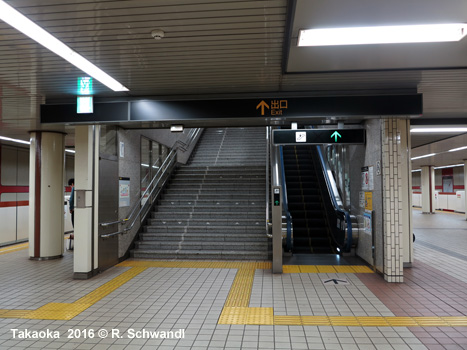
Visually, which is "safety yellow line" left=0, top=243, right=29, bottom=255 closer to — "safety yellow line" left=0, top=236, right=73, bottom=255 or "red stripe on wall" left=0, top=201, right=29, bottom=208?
"safety yellow line" left=0, top=236, right=73, bottom=255

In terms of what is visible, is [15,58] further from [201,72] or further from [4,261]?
[4,261]

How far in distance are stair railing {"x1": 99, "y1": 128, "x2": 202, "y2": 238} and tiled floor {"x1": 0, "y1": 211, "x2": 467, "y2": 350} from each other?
93 cm

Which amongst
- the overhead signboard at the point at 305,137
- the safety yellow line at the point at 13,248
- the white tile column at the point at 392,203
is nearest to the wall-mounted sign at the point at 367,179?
the white tile column at the point at 392,203

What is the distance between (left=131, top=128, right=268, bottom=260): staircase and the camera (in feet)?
23.6

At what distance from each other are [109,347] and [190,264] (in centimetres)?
344

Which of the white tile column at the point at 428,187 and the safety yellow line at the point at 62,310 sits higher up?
the white tile column at the point at 428,187

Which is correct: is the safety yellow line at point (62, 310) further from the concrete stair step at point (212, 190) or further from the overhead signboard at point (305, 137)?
the concrete stair step at point (212, 190)

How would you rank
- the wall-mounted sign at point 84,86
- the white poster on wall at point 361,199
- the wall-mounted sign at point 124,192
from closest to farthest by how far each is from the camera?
1. the wall-mounted sign at point 84,86
2. the white poster on wall at point 361,199
3. the wall-mounted sign at point 124,192

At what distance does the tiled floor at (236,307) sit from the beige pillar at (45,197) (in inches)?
34.2

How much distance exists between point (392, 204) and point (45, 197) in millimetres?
6843

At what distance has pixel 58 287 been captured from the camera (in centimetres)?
513

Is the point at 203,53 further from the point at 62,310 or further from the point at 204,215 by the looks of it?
the point at 204,215

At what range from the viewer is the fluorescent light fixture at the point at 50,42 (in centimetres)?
277

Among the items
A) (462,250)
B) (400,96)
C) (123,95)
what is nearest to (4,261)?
(123,95)
